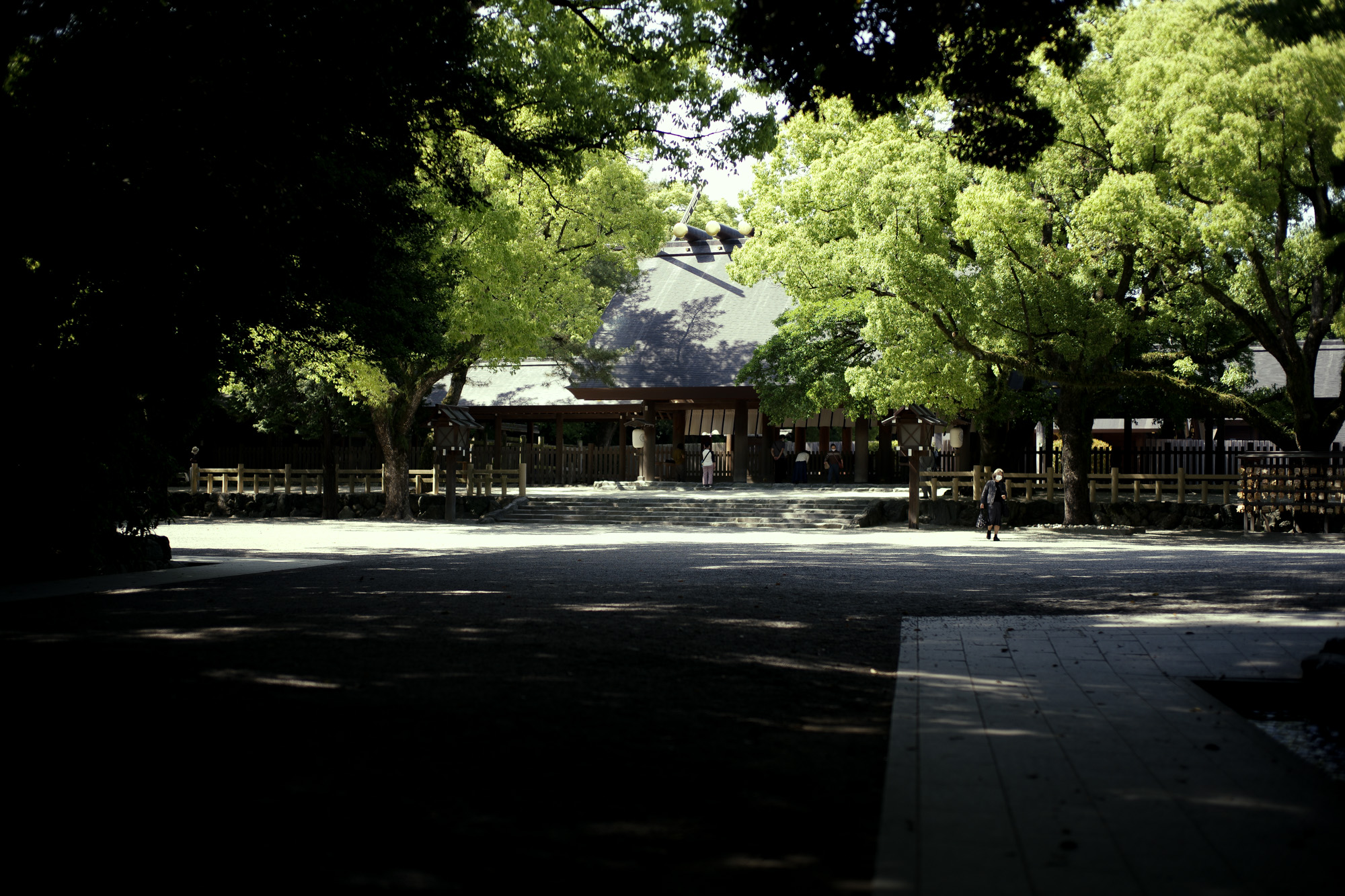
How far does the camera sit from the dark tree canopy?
24.7 ft

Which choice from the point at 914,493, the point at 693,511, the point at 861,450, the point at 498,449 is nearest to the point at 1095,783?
the point at 914,493

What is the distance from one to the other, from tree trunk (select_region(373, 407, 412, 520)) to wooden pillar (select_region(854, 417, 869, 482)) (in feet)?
44.0

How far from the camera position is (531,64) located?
1461 centimetres

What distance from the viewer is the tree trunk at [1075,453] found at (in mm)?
22703

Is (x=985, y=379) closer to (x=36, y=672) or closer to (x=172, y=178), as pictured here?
(x=172, y=178)

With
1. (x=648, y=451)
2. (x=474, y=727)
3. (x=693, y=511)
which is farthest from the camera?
(x=648, y=451)

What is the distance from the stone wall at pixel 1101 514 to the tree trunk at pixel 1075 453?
52 centimetres

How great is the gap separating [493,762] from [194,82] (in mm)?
6758

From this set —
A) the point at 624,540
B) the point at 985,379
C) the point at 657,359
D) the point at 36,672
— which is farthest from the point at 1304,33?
the point at 657,359

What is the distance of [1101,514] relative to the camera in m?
24.0

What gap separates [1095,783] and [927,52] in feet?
18.4

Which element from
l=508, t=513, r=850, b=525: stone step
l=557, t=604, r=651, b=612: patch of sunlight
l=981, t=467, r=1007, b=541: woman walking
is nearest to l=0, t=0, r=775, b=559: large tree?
l=557, t=604, r=651, b=612: patch of sunlight

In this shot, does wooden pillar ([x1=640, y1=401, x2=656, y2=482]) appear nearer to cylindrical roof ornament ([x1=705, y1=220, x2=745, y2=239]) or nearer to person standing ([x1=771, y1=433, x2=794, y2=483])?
person standing ([x1=771, y1=433, x2=794, y2=483])

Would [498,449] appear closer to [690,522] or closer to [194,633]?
[690,522]
